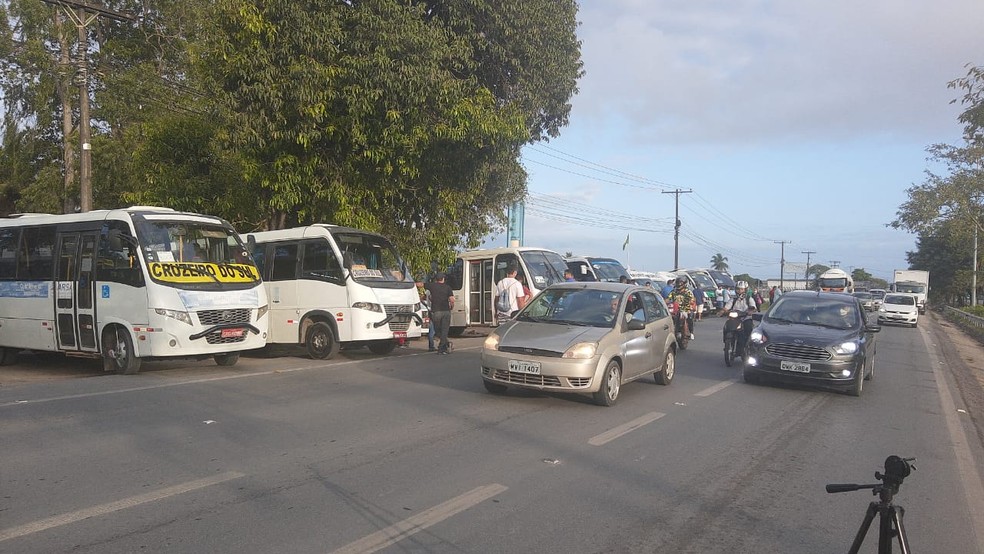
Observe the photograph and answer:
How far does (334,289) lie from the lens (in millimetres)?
14180

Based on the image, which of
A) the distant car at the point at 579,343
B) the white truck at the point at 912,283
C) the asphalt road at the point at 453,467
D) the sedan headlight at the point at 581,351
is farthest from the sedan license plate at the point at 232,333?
the white truck at the point at 912,283

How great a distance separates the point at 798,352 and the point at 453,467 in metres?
7.07

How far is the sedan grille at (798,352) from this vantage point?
1109 cm

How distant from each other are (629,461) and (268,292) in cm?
1031

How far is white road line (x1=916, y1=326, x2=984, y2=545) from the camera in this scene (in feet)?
19.0

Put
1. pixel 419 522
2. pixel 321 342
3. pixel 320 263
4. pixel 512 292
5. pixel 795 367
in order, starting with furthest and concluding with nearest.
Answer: pixel 512 292
pixel 320 263
pixel 321 342
pixel 795 367
pixel 419 522

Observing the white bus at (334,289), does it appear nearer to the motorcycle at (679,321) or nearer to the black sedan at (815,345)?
the motorcycle at (679,321)

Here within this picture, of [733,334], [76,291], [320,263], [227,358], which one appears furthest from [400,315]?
[733,334]

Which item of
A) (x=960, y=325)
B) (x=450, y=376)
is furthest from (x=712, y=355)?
(x=960, y=325)

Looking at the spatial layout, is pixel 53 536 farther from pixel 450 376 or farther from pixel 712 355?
pixel 712 355

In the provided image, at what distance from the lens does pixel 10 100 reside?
30.9 m

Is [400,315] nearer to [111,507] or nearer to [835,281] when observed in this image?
[111,507]

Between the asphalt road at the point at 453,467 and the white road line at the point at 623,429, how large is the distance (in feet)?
0.11

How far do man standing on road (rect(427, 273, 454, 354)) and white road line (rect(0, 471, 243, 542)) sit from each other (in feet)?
30.9
